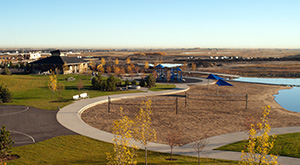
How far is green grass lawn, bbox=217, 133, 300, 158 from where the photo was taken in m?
16.2

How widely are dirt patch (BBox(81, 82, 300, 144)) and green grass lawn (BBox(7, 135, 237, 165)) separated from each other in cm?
346

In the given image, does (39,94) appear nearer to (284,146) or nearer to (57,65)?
(57,65)

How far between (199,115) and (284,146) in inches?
391

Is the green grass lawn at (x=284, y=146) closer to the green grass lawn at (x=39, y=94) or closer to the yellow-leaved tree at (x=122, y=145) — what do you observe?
the yellow-leaved tree at (x=122, y=145)

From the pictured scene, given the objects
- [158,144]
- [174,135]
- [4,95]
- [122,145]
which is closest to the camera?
[122,145]

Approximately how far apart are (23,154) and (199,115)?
16535mm

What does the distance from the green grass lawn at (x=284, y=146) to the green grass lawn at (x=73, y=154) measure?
2.35 meters

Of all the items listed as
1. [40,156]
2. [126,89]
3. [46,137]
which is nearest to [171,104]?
[126,89]

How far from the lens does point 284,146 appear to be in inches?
667

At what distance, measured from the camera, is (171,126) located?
22.2 metres

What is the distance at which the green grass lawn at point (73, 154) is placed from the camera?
14531mm

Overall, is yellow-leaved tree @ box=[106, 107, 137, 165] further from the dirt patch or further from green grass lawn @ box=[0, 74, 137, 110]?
green grass lawn @ box=[0, 74, 137, 110]

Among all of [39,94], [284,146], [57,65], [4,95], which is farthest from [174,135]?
[57,65]

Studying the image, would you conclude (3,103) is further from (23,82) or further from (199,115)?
(199,115)
